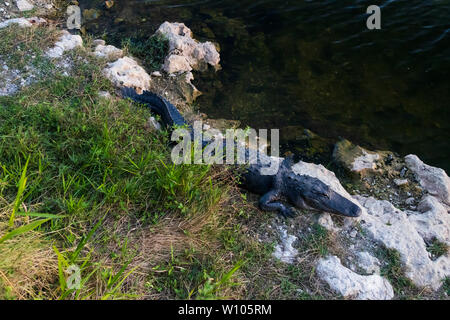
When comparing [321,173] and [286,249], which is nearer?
[286,249]

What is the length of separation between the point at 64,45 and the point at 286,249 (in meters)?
4.33

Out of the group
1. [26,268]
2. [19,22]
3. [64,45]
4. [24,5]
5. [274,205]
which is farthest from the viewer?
[24,5]

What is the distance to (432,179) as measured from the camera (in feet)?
14.3

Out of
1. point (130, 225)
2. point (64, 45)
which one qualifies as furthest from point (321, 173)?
point (64, 45)

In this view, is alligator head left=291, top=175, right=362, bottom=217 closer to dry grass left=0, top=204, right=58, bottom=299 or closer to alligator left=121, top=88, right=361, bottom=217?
alligator left=121, top=88, right=361, bottom=217

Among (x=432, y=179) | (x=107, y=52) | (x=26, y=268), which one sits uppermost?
(x=107, y=52)

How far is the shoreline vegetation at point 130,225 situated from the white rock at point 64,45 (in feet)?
3.81

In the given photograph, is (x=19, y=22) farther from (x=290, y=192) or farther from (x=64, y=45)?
(x=290, y=192)

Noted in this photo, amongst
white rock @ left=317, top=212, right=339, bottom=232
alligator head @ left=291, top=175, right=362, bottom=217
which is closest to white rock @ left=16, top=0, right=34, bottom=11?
alligator head @ left=291, top=175, right=362, bottom=217

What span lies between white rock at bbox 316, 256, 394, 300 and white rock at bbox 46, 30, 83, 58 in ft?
14.6

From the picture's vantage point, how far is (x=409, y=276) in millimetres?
3137

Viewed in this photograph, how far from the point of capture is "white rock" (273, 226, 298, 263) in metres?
3.12
